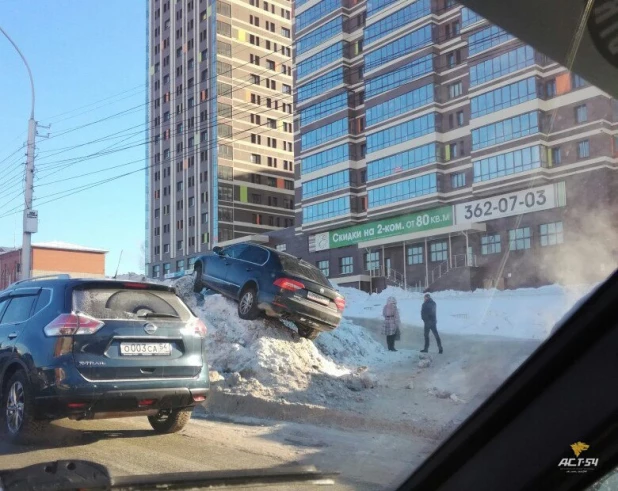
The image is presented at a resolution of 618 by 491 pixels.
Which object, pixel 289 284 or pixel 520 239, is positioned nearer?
pixel 520 239

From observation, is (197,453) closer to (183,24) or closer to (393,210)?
(393,210)

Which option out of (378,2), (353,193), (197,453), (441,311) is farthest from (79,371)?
(378,2)

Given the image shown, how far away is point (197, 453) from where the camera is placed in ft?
7.80

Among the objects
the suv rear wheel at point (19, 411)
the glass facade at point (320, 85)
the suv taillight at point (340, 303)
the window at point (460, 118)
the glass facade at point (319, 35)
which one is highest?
the glass facade at point (319, 35)

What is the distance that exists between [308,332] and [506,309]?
1484mm

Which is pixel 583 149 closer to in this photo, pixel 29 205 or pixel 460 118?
pixel 460 118

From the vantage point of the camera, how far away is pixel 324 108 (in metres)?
2.57

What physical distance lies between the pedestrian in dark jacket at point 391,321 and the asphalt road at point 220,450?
38cm

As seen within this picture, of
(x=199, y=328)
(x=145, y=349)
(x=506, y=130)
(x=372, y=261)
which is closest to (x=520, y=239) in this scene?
(x=506, y=130)

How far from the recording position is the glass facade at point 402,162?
2113mm

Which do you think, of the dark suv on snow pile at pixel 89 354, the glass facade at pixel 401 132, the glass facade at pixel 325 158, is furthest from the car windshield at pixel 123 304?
the glass facade at pixel 401 132

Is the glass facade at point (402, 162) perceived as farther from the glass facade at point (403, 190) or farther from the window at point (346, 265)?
the window at point (346, 265)

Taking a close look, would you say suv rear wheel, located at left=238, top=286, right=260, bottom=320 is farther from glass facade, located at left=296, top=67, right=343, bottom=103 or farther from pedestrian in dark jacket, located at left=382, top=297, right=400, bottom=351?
glass facade, located at left=296, top=67, right=343, bottom=103

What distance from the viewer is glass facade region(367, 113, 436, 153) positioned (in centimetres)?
211
